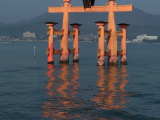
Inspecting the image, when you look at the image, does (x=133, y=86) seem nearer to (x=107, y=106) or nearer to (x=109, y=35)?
(x=107, y=106)

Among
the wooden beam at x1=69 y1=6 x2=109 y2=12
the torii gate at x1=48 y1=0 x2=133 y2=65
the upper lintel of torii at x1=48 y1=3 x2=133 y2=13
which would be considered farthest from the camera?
the wooden beam at x1=69 y1=6 x2=109 y2=12

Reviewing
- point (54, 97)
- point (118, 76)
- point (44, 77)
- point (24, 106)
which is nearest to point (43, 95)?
point (54, 97)

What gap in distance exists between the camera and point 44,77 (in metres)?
37.8

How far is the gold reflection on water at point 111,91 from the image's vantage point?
76.9ft

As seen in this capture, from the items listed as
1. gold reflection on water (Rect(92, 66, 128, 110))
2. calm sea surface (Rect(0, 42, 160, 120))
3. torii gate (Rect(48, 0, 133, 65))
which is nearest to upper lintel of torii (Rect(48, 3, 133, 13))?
torii gate (Rect(48, 0, 133, 65))

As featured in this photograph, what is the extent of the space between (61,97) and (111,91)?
4.67m

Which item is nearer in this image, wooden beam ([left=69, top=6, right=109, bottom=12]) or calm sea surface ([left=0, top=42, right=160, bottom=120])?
calm sea surface ([left=0, top=42, right=160, bottom=120])

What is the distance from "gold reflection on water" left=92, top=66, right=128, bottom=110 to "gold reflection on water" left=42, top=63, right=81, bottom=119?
1735mm

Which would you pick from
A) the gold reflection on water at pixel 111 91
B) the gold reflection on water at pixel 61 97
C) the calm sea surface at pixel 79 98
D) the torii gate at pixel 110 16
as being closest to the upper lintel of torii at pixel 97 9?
the torii gate at pixel 110 16

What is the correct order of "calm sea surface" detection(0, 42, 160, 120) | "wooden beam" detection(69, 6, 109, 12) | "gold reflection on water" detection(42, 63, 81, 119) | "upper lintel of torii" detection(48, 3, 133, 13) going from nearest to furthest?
"calm sea surface" detection(0, 42, 160, 120) < "gold reflection on water" detection(42, 63, 81, 119) < "upper lintel of torii" detection(48, 3, 133, 13) < "wooden beam" detection(69, 6, 109, 12)

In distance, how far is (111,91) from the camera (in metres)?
28.5

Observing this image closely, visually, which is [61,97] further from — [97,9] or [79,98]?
[97,9]

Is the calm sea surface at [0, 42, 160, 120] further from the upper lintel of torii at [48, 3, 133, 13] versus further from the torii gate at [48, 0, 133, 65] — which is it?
the upper lintel of torii at [48, 3, 133, 13]

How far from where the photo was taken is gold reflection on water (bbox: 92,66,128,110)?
76.9 ft
